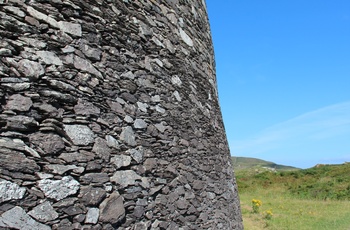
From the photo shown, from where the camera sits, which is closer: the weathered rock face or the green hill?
the weathered rock face

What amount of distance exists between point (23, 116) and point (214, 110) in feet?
11.0

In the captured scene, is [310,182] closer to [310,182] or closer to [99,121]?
[310,182]

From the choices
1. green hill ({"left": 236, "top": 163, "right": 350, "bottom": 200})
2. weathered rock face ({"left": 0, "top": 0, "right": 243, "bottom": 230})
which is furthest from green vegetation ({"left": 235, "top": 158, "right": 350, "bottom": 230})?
weathered rock face ({"left": 0, "top": 0, "right": 243, "bottom": 230})

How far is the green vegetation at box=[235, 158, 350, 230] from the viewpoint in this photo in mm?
10422

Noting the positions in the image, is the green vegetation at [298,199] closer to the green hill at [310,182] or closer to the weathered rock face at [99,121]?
the green hill at [310,182]

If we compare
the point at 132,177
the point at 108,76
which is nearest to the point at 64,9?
the point at 108,76

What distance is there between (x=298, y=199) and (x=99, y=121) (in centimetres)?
1671

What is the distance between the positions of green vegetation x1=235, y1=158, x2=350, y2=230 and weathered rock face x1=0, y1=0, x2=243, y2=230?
6.91 m

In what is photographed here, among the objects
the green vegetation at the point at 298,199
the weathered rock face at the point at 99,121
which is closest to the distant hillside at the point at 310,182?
the green vegetation at the point at 298,199

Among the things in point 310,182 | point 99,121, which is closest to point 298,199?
point 310,182

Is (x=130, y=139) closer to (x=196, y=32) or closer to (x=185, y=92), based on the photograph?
(x=185, y=92)

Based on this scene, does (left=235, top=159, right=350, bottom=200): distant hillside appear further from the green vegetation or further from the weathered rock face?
the weathered rock face

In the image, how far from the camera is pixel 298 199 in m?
17.0

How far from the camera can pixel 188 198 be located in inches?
135
